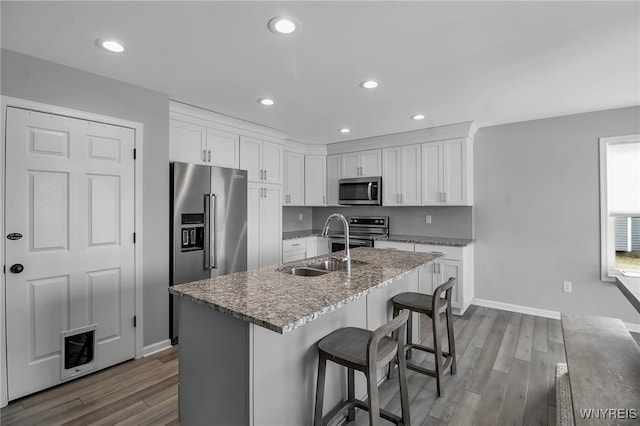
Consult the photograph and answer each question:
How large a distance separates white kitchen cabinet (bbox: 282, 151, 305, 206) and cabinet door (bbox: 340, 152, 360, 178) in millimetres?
699

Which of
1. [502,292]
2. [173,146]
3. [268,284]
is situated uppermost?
[173,146]

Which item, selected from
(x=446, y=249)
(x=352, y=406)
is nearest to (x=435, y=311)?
(x=352, y=406)

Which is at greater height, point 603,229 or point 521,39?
point 521,39

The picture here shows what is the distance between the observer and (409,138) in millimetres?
4461

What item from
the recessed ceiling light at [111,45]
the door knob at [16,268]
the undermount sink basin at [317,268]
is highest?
the recessed ceiling light at [111,45]

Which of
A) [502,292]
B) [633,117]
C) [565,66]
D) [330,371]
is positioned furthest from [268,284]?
[633,117]

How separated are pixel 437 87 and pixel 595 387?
2385 mm

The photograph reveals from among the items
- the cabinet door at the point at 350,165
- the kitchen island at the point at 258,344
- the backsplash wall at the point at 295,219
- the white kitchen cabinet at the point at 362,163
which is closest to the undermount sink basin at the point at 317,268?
the kitchen island at the point at 258,344

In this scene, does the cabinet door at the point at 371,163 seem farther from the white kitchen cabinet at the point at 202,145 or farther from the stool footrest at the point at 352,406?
the stool footrest at the point at 352,406

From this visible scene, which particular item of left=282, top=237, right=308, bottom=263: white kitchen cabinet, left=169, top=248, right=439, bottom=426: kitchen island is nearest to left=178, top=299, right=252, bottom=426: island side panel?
left=169, top=248, right=439, bottom=426: kitchen island

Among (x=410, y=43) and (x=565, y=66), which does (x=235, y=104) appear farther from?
(x=565, y=66)

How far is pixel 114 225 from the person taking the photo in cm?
264

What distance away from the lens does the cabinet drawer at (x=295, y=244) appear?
4621 mm

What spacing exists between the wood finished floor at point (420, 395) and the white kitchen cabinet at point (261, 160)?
2.24 meters
